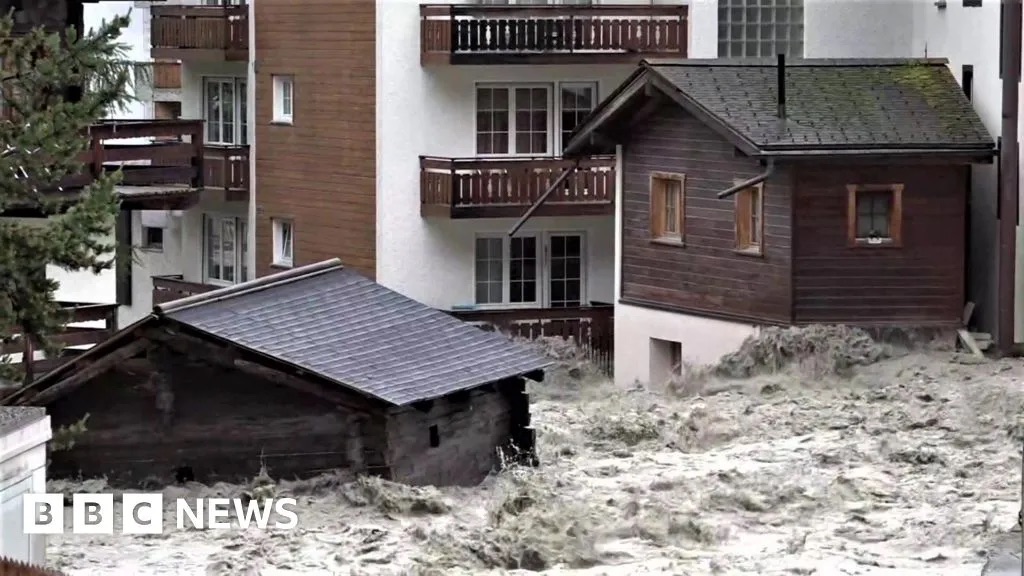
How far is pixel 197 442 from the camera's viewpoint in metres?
21.5

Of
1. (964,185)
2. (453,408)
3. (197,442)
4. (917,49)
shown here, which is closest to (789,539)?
(453,408)

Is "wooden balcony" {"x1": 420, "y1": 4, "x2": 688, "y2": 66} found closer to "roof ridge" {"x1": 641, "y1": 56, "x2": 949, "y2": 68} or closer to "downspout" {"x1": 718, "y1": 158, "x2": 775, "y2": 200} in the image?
"roof ridge" {"x1": 641, "y1": 56, "x2": 949, "y2": 68}

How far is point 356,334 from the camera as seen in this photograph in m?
23.3

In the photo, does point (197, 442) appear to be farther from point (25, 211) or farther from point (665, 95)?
point (665, 95)

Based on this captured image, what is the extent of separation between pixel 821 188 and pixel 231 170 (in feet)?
38.3

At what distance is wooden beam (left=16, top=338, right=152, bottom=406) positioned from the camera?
21359mm

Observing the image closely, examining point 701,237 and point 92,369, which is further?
point 701,237

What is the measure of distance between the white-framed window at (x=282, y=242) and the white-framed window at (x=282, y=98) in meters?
1.71

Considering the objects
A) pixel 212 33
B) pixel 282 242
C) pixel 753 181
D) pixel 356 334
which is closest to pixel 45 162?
pixel 356 334

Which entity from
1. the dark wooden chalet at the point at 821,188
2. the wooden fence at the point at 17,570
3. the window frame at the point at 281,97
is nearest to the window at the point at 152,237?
the window frame at the point at 281,97

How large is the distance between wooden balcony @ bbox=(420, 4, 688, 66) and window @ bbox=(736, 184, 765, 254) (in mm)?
5445

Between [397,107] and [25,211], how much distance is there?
1312 cm

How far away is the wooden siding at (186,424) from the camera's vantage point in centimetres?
2142

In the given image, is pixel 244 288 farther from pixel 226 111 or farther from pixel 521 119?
pixel 226 111
